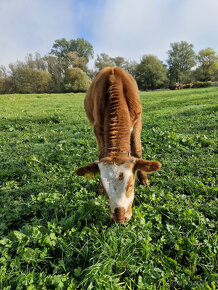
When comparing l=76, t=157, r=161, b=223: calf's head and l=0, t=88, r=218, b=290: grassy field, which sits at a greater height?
l=76, t=157, r=161, b=223: calf's head

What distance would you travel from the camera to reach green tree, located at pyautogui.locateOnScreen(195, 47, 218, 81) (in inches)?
2229

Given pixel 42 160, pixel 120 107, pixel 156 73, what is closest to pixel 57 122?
pixel 42 160

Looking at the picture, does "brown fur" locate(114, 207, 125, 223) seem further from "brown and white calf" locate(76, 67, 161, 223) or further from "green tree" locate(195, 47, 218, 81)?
"green tree" locate(195, 47, 218, 81)

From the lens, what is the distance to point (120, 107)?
10.1ft

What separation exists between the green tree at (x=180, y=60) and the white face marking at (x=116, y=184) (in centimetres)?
6965

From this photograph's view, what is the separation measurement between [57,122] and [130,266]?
349 inches

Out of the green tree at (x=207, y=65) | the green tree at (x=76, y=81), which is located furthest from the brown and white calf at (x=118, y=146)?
the green tree at (x=207, y=65)

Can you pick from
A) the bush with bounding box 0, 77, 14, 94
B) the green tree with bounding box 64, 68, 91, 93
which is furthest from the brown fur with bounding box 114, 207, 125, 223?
the bush with bounding box 0, 77, 14, 94

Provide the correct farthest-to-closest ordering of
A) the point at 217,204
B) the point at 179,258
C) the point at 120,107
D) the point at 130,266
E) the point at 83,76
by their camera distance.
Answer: the point at 83,76 → the point at 120,107 → the point at 217,204 → the point at 179,258 → the point at 130,266

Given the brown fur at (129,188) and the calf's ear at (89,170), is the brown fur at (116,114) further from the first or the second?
the brown fur at (129,188)

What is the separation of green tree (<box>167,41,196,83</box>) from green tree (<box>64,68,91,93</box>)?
38.4 metres

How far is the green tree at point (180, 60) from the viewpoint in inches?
2461

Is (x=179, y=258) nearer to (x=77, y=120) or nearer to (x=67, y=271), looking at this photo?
(x=67, y=271)

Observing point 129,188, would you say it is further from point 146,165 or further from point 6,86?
point 6,86
